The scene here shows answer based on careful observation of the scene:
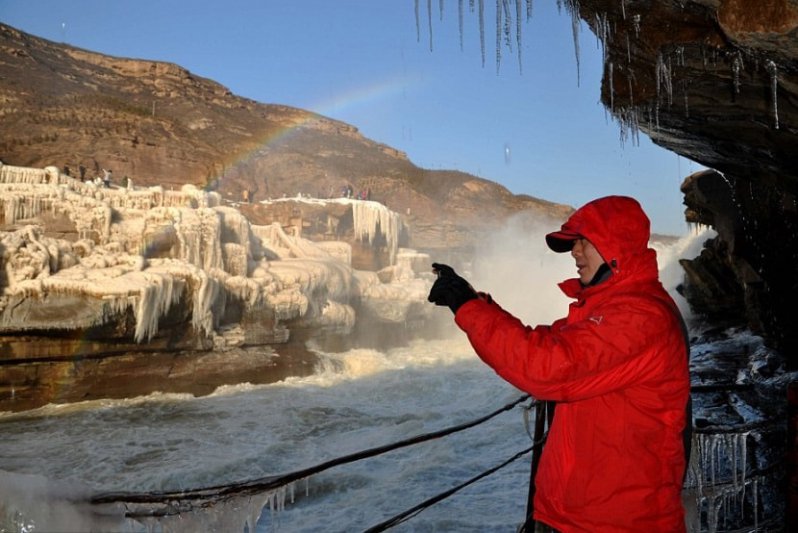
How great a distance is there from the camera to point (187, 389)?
1616cm

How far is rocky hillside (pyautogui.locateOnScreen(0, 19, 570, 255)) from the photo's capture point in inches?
1422

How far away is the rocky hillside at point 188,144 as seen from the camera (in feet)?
119

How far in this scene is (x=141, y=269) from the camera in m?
15.3

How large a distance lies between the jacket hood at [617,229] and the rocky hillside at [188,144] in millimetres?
26875

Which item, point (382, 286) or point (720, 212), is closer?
point (720, 212)

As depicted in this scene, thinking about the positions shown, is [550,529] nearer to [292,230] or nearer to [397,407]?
[397,407]

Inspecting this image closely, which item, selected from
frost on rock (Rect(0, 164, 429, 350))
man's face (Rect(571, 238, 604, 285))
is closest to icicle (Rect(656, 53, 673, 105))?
man's face (Rect(571, 238, 604, 285))

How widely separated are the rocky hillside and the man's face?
2675 cm

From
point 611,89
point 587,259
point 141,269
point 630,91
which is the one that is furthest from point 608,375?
point 141,269

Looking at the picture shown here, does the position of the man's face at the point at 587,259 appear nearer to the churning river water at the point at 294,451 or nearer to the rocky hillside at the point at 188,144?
the churning river water at the point at 294,451

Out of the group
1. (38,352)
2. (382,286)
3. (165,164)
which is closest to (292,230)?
(382,286)

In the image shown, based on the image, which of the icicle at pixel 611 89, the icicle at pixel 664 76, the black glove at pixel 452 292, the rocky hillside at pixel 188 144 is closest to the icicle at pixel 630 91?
the icicle at pixel 611 89

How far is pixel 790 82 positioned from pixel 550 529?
4280mm

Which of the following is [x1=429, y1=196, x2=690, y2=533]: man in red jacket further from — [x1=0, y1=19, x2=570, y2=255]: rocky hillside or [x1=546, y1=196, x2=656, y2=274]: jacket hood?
[x1=0, y1=19, x2=570, y2=255]: rocky hillside
